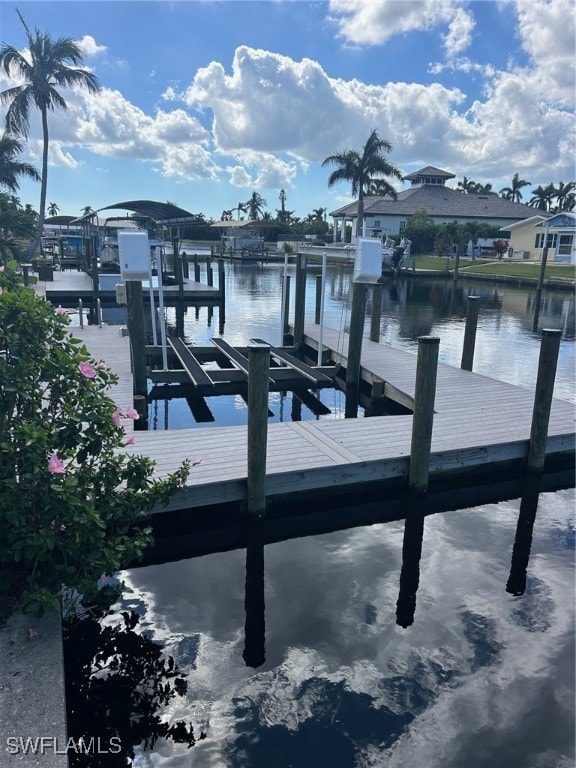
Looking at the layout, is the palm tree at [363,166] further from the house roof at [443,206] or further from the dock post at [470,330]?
the dock post at [470,330]

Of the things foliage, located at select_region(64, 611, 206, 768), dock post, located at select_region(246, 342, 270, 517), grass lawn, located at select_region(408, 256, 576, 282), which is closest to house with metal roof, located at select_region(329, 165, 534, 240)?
grass lawn, located at select_region(408, 256, 576, 282)

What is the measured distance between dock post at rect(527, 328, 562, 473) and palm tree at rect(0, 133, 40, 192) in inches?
1334

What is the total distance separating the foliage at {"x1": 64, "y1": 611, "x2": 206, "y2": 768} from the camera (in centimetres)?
371

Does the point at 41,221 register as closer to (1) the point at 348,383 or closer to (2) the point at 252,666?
(1) the point at 348,383

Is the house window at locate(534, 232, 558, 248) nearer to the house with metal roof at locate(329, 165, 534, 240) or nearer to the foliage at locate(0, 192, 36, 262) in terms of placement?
the house with metal roof at locate(329, 165, 534, 240)

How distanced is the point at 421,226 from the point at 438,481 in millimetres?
52835

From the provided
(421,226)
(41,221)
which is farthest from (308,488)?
(421,226)

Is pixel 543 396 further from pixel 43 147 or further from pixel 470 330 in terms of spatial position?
pixel 43 147

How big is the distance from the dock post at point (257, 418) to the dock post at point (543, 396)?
→ 3.40 m

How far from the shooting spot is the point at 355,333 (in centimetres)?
1057

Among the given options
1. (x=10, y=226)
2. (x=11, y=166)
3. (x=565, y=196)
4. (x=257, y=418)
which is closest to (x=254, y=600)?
(x=257, y=418)

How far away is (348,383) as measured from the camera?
36.1 feet

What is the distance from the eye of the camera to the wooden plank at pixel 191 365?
10.0 metres

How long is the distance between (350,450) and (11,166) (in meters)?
33.6
